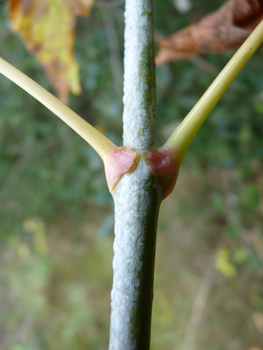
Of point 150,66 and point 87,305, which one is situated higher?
point 87,305

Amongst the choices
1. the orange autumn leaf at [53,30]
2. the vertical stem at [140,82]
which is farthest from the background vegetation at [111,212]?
the vertical stem at [140,82]

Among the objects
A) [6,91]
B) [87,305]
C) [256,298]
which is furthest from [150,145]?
[87,305]

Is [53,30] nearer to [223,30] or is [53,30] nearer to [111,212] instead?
[223,30]

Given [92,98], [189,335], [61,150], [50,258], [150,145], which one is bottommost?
[150,145]

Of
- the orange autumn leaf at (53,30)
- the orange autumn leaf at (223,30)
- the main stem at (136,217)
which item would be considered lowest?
the main stem at (136,217)

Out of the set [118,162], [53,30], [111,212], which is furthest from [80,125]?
[111,212]

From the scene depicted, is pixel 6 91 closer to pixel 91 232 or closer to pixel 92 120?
pixel 92 120

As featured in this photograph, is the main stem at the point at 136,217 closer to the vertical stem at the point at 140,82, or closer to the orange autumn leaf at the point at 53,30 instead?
the vertical stem at the point at 140,82
